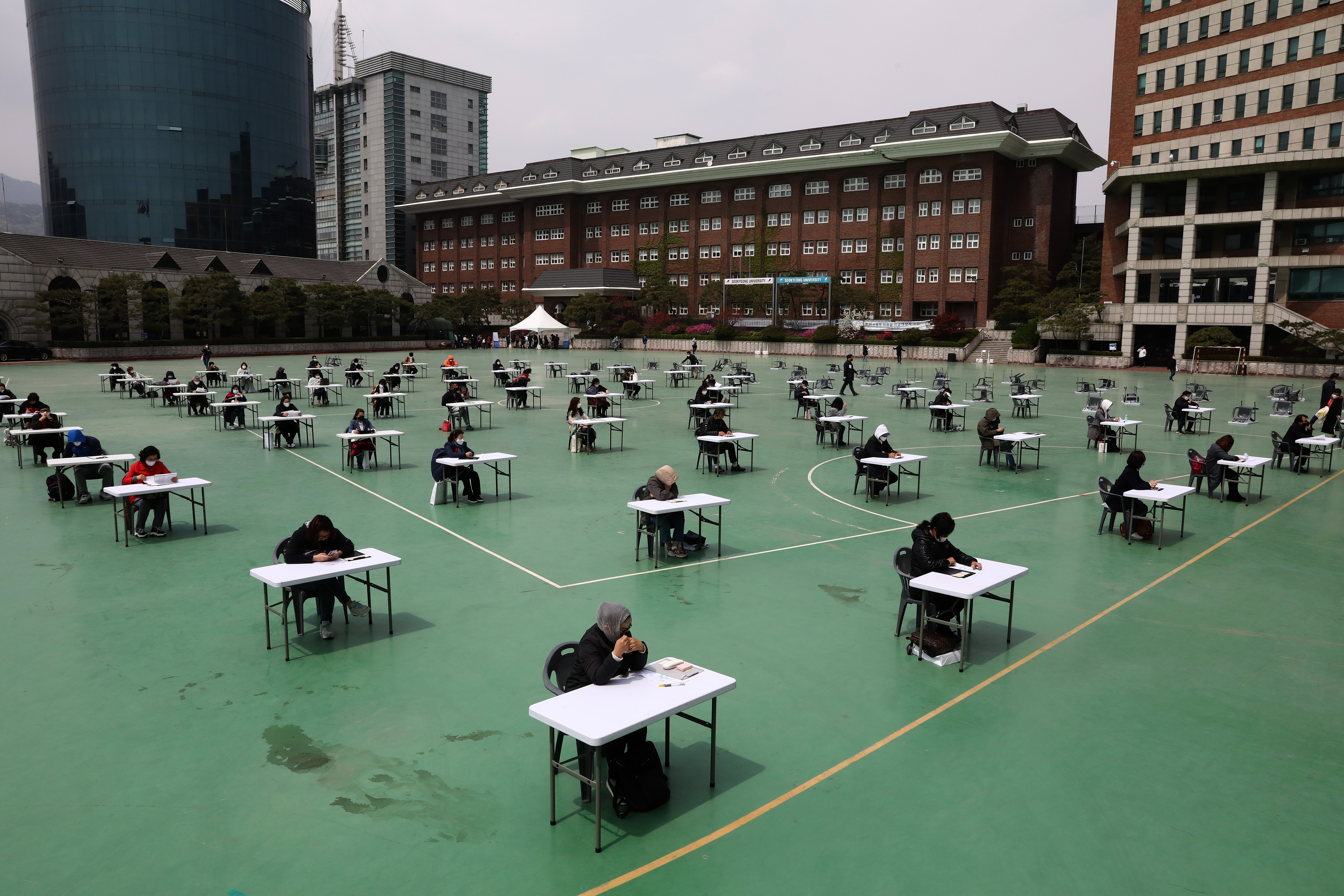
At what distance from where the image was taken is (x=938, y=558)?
914cm

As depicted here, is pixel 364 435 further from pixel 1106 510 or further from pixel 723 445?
pixel 1106 510

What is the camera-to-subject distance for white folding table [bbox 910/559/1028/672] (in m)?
8.46

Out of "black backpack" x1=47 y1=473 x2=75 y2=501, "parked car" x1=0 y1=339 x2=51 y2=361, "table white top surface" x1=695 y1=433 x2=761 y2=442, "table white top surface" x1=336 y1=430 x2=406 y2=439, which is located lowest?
"black backpack" x1=47 y1=473 x2=75 y2=501

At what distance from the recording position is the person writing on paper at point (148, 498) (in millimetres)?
13227

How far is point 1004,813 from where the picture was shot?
595 centimetres

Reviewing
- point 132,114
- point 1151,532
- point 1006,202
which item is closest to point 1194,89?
point 1006,202

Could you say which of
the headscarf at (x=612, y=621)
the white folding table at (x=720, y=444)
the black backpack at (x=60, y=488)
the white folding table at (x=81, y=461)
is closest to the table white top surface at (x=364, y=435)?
the white folding table at (x=81, y=461)

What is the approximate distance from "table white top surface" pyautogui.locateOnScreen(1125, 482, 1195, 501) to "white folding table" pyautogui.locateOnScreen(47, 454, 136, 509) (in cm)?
1703

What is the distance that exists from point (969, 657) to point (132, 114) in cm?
11804

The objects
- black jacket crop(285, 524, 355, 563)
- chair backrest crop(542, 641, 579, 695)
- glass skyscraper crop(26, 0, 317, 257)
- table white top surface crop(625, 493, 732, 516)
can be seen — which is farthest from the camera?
glass skyscraper crop(26, 0, 317, 257)

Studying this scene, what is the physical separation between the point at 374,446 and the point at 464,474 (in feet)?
16.2

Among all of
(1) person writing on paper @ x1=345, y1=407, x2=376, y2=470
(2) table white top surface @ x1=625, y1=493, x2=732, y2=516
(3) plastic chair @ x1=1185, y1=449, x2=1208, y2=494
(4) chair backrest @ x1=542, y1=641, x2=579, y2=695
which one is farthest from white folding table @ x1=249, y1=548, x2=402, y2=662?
(3) plastic chair @ x1=1185, y1=449, x2=1208, y2=494

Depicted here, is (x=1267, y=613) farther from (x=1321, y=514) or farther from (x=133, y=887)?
(x=133, y=887)

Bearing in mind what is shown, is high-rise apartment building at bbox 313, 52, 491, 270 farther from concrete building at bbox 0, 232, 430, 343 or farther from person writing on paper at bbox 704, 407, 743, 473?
person writing on paper at bbox 704, 407, 743, 473
